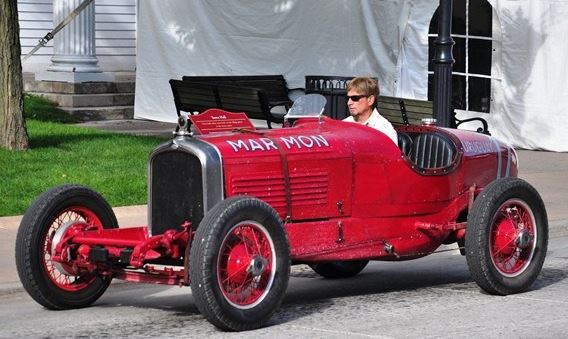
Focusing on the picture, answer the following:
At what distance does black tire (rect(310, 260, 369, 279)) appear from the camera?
9.70 m

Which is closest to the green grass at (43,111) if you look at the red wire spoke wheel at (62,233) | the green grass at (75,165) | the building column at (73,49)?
the building column at (73,49)

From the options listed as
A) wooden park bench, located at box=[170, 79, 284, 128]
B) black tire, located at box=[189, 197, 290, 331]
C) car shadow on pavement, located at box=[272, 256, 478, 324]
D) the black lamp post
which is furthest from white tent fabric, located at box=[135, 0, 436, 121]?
black tire, located at box=[189, 197, 290, 331]

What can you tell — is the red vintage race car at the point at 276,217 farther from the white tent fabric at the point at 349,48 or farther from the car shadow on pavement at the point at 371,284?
the white tent fabric at the point at 349,48

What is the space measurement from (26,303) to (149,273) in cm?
152

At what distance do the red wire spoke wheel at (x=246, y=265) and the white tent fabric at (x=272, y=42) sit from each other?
1259 cm

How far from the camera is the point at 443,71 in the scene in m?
13.9

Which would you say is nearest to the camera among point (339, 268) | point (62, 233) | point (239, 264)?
point (239, 264)

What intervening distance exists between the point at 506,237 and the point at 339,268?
144cm

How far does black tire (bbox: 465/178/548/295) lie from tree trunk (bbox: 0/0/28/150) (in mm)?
7580

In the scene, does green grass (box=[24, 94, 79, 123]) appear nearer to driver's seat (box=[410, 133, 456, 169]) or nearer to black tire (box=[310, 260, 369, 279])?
black tire (box=[310, 260, 369, 279])

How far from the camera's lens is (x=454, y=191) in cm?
909

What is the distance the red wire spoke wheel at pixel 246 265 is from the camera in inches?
293

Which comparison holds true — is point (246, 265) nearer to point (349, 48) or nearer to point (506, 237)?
point (506, 237)

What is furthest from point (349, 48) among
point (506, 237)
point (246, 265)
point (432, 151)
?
point (246, 265)
